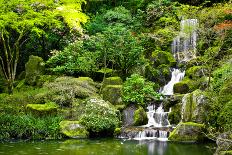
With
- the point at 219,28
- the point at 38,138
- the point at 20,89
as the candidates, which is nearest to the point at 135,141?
the point at 38,138

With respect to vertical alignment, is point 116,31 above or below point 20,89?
above

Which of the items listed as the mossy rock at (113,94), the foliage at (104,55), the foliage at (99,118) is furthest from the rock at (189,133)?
the foliage at (104,55)

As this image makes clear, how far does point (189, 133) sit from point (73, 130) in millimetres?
5700

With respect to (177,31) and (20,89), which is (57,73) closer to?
(20,89)

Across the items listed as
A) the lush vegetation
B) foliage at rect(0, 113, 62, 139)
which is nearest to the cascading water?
the lush vegetation

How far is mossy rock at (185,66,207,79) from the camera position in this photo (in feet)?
81.1

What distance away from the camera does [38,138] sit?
64.0ft

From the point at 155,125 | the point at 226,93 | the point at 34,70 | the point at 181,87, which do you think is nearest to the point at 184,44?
the point at 181,87

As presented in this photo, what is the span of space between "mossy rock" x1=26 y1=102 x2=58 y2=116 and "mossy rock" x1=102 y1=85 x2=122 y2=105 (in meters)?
3.30

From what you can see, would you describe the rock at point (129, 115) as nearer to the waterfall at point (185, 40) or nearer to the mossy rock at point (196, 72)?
the mossy rock at point (196, 72)

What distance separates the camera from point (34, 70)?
27.0m

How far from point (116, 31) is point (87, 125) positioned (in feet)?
29.9

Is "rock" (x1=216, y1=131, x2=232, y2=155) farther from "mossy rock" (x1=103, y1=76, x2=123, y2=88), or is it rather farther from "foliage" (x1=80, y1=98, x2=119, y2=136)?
"mossy rock" (x1=103, y1=76, x2=123, y2=88)

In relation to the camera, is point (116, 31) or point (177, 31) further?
point (177, 31)
